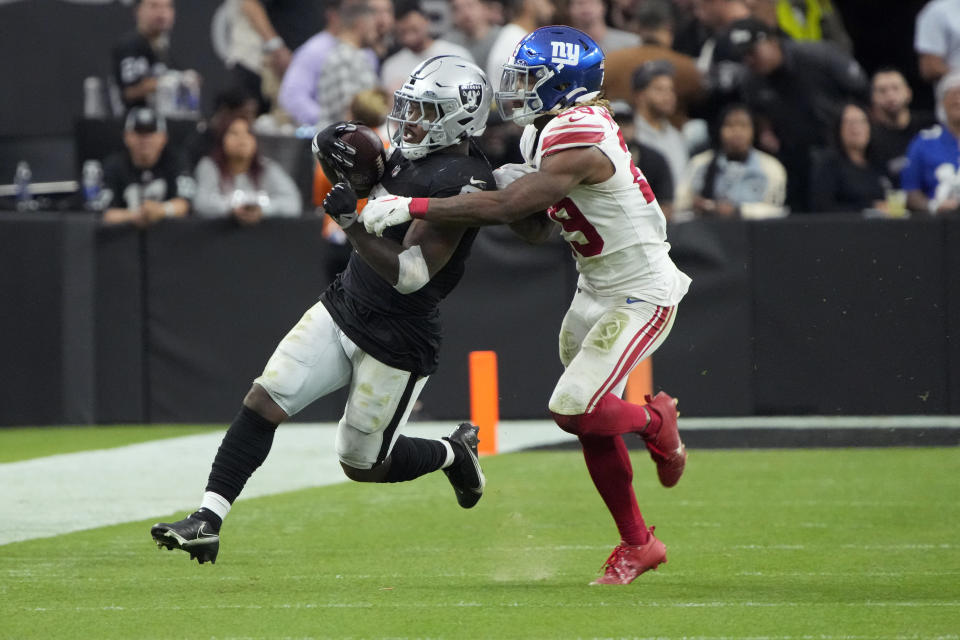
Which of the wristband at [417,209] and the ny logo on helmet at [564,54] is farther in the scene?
the ny logo on helmet at [564,54]

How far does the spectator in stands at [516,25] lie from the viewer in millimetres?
11992

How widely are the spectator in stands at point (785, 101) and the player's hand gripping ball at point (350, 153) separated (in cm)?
665

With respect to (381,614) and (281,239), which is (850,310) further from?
(381,614)

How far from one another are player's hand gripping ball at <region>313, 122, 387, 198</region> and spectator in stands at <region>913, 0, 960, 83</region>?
25.3 feet

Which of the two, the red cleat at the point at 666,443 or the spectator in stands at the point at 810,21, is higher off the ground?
the spectator in stands at the point at 810,21

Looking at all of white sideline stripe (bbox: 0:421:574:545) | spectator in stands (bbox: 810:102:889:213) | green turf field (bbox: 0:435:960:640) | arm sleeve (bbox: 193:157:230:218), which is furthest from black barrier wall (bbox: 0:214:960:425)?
green turf field (bbox: 0:435:960:640)

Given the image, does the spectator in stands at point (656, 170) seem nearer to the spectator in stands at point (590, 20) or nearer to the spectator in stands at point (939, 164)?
the spectator in stands at point (590, 20)

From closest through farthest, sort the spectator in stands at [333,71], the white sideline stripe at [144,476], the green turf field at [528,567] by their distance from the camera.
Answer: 1. the green turf field at [528,567]
2. the white sideline stripe at [144,476]
3. the spectator in stands at [333,71]

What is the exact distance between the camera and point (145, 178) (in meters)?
11.9

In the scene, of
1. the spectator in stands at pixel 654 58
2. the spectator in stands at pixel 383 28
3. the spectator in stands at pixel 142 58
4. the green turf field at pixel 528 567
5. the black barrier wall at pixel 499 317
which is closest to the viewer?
the green turf field at pixel 528 567

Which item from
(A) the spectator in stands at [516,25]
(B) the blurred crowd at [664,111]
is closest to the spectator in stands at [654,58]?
(B) the blurred crowd at [664,111]

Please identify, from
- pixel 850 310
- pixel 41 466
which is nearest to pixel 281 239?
pixel 41 466

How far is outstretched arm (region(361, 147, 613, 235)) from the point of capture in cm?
558

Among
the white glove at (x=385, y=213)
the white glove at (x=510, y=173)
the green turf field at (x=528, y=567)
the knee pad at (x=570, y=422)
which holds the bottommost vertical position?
the green turf field at (x=528, y=567)
